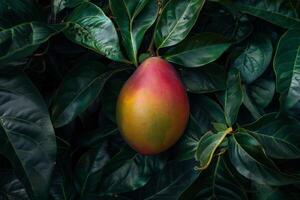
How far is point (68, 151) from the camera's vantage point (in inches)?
37.7

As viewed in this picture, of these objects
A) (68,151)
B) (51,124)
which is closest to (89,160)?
(68,151)

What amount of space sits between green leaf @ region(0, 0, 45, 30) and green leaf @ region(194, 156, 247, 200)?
0.38m

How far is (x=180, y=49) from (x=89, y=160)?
0.85ft

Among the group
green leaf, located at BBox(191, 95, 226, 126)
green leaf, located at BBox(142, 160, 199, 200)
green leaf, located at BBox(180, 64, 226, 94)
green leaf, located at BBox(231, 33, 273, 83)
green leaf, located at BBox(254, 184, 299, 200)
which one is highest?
green leaf, located at BBox(231, 33, 273, 83)

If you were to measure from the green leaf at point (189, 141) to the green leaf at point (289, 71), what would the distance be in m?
0.17

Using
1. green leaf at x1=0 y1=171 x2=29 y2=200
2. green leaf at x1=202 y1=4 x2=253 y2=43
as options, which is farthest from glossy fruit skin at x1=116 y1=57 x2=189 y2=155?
green leaf at x1=0 y1=171 x2=29 y2=200

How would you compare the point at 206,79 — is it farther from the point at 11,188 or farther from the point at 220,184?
the point at 11,188

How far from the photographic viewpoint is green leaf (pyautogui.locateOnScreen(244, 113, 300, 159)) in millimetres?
783

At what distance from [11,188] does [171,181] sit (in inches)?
11.6

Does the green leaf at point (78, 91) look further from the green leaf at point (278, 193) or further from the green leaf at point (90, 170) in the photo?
the green leaf at point (278, 193)

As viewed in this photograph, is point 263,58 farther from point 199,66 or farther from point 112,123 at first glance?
point 112,123

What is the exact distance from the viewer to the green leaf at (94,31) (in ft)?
2.59

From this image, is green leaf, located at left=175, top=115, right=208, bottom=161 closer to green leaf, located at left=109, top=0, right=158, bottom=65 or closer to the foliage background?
the foliage background

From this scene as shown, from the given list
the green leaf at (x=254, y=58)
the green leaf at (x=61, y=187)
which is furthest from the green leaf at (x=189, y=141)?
the green leaf at (x=61, y=187)
